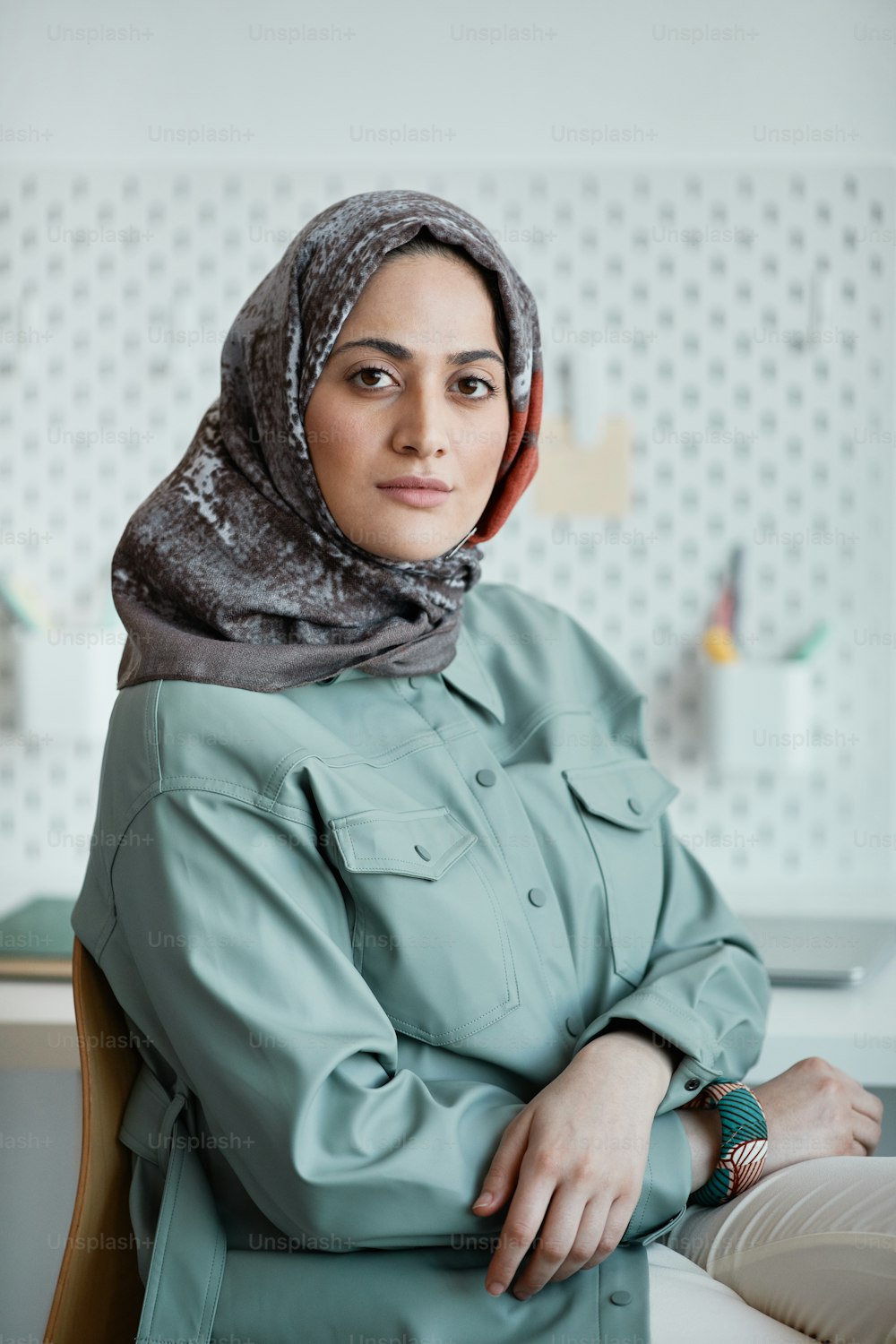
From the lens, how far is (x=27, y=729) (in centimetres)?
164

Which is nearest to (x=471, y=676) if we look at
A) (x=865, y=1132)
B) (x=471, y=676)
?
(x=471, y=676)

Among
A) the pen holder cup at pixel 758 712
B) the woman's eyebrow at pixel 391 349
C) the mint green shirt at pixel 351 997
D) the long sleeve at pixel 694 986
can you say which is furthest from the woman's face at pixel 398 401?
the pen holder cup at pixel 758 712

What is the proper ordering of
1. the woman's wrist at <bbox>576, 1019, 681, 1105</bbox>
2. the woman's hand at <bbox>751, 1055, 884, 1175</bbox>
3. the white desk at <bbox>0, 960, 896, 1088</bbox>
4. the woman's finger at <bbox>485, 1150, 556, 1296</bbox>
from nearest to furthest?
the woman's finger at <bbox>485, 1150, 556, 1296</bbox>, the woman's wrist at <bbox>576, 1019, 681, 1105</bbox>, the woman's hand at <bbox>751, 1055, 884, 1175</bbox>, the white desk at <bbox>0, 960, 896, 1088</bbox>

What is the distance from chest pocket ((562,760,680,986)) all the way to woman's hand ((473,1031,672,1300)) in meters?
0.18

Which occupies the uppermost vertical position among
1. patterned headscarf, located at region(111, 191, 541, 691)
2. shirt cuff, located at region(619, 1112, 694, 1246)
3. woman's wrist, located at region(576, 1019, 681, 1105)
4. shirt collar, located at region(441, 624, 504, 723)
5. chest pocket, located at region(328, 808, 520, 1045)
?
patterned headscarf, located at region(111, 191, 541, 691)

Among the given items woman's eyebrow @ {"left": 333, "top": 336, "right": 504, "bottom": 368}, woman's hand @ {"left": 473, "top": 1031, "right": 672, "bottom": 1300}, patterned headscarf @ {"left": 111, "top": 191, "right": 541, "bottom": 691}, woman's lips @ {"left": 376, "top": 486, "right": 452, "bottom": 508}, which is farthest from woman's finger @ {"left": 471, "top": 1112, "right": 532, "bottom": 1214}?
woman's eyebrow @ {"left": 333, "top": 336, "right": 504, "bottom": 368}

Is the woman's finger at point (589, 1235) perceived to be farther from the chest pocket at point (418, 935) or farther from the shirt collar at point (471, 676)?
the shirt collar at point (471, 676)

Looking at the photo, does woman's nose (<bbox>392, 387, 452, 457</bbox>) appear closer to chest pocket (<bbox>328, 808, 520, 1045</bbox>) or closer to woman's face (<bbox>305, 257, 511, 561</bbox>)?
woman's face (<bbox>305, 257, 511, 561</bbox>)

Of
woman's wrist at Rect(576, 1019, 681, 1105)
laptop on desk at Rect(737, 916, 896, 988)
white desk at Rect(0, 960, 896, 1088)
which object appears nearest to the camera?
woman's wrist at Rect(576, 1019, 681, 1105)

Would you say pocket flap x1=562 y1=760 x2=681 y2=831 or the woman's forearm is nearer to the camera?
the woman's forearm

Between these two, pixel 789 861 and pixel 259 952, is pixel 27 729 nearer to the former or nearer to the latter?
pixel 259 952

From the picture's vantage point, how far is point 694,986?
1.03 meters

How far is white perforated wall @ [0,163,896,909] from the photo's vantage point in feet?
5.30

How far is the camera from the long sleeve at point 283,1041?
0.82m
